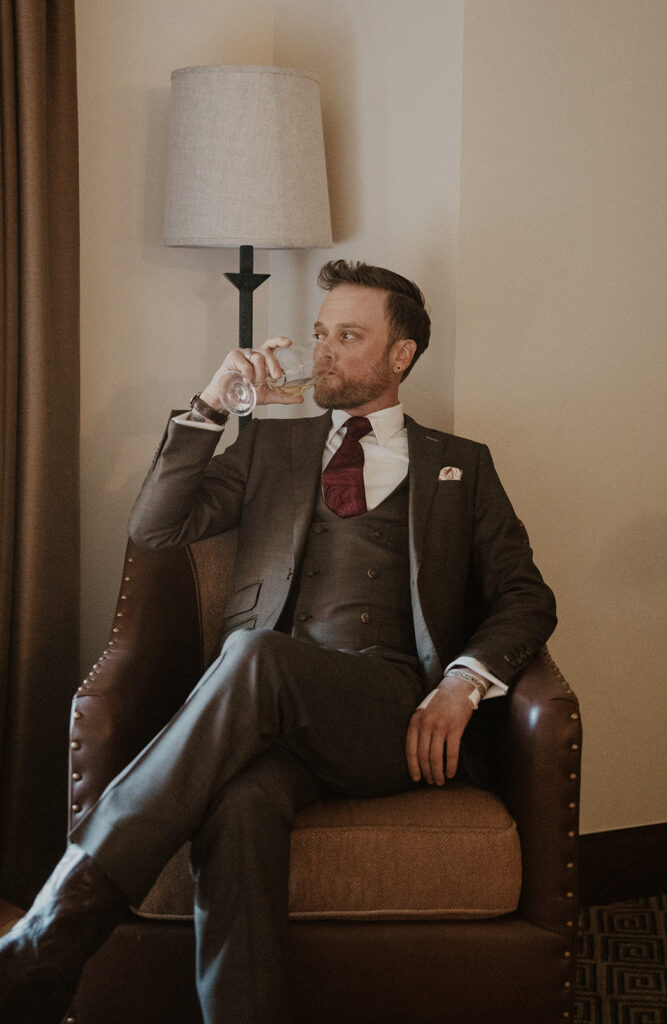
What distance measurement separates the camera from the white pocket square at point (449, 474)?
2248mm

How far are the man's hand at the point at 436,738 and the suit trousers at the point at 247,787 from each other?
22mm

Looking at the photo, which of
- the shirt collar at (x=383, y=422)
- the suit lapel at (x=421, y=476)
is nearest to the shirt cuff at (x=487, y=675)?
the suit lapel at (x=421, y=476)

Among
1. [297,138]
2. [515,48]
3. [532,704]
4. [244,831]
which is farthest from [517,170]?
[244,831]

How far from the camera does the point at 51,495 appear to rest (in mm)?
2512

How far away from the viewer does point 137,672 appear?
79.2 inches

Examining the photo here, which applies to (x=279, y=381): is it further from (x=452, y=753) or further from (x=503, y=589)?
(x=452, y=753)

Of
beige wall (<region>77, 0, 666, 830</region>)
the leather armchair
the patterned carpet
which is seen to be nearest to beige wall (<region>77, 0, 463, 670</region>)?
beige wall (<region>77, 0, 666, 830</region>)

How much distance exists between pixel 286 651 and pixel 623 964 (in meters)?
1.23

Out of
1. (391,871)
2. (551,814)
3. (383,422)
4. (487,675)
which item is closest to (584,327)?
(383,422)

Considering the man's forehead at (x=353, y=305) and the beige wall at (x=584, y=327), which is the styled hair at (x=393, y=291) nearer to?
the man's forehead at (x=353, y=305)

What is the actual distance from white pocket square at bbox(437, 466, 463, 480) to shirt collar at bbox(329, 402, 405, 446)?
0.16 meters

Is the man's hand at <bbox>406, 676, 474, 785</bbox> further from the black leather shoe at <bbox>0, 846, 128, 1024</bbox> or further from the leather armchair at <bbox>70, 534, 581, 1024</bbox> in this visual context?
the black leather shoe at <bbox>0, 846, 128, 1024</bbox>

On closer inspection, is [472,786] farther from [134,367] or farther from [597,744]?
[134,367]

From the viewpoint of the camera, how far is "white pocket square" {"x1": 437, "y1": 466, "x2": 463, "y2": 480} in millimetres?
2248
